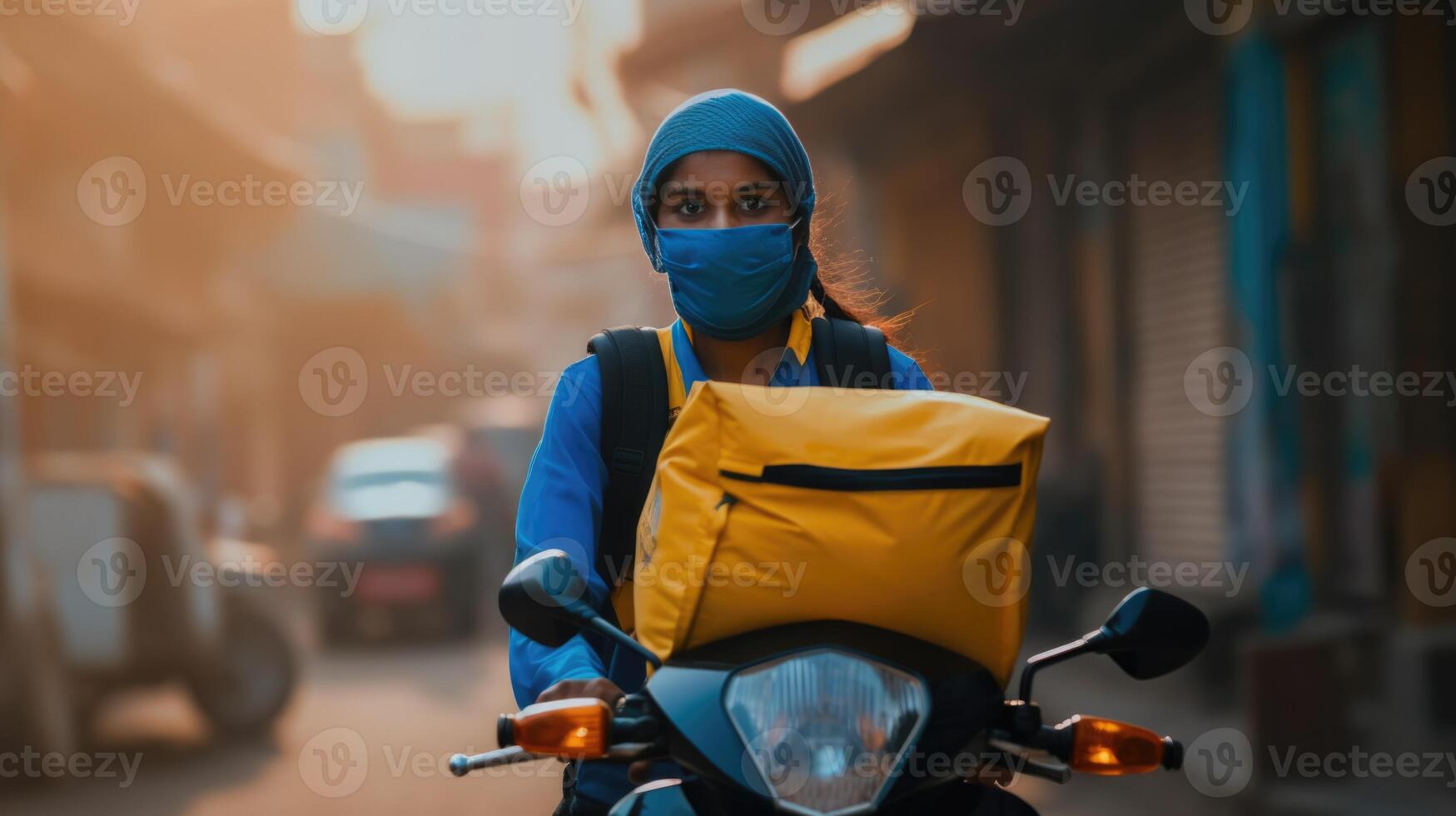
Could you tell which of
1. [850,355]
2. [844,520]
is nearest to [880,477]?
[844,520]

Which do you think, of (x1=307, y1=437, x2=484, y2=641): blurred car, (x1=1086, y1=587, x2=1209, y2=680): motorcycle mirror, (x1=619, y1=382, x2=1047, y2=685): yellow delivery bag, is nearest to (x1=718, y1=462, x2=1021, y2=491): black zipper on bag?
(x1=619, y1=382, x2=1047, y2=685): yellow delivery bag

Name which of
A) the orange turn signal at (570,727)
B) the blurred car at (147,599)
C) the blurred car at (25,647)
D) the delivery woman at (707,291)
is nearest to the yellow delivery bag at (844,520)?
the orange turn signal at (570,727)

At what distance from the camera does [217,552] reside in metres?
8.57

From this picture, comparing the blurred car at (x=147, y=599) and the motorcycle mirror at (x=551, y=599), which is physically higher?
the motorcycle mirror at (x=551, y=599)

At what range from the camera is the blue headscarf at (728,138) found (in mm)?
2250

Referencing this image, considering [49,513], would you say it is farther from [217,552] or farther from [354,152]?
[354,152]

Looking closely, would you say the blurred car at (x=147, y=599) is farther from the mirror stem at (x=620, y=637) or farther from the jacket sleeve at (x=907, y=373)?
the mirror stem at (x=620, y=637)

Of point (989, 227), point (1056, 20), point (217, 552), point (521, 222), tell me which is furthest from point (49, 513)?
point (521, 222)

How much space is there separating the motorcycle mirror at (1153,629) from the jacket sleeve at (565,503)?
Result: 0.63m

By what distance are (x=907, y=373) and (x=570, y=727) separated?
1056 mm

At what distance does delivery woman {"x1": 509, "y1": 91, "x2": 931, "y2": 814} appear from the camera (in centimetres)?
215

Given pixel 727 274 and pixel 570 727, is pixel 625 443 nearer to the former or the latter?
pixel 727 274

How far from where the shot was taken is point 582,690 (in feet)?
5.88

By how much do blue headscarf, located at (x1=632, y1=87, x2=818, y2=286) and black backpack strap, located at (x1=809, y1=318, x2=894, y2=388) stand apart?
0.13m
